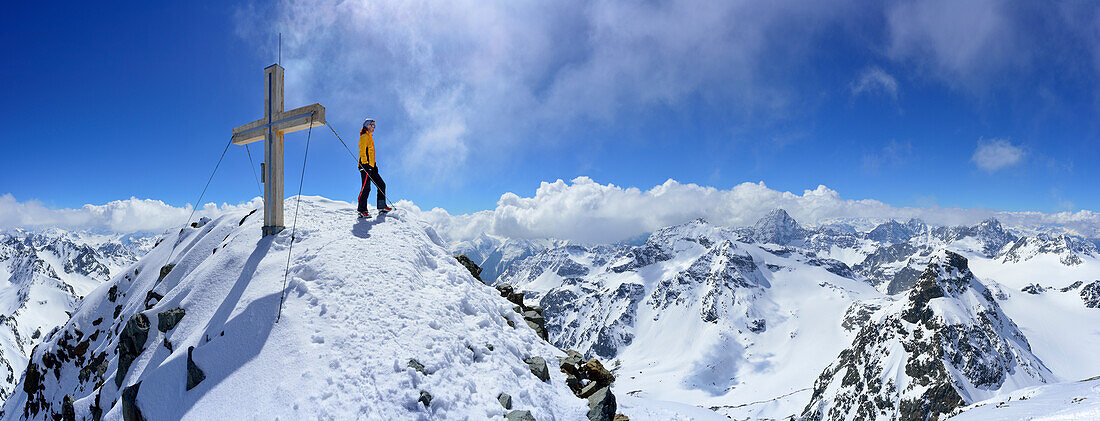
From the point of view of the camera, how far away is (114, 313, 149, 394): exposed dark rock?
1154cm

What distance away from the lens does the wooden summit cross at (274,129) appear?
1449 centimetres

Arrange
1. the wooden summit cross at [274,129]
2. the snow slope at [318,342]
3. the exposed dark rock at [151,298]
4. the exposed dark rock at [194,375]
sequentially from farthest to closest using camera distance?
1. the exposed dark rock at [151,298]
2. the wooden summit cross at [274,129]
3. the exposed dark rock at [194,375]
4. the snow slope at [318,342]

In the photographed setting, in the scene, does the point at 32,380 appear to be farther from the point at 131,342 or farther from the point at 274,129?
the point at 274,129

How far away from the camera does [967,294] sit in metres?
167

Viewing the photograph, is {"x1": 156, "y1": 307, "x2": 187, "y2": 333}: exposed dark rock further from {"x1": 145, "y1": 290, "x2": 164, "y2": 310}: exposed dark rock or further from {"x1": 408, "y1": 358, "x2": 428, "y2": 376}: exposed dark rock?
{"x1": 408, "y1": 358, "x2": 428, "y2": 376}: exposed dark rock

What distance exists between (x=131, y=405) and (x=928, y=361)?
173546 mm

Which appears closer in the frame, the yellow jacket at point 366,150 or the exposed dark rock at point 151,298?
the exposed dark rock at point 151,298

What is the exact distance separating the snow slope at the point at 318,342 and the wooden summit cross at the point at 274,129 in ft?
3.05

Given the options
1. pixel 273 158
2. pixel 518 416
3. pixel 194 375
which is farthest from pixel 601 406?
pixel 273 158

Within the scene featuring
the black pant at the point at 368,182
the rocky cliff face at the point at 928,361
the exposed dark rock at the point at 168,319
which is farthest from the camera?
the rocky cliff face at the point at 928,361

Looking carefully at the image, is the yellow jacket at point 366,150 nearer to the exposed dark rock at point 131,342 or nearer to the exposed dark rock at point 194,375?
the exposed dark rock at point 131,342

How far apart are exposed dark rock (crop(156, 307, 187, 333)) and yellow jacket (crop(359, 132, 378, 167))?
24.4 ft

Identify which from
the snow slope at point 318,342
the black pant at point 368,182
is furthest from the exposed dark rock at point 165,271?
the black pant at point 368,182

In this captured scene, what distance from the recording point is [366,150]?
54.9ft
